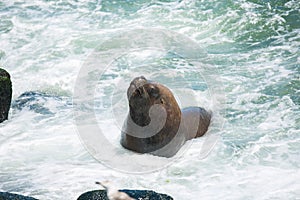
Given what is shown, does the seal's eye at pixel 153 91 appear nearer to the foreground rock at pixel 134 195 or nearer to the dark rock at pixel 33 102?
the foreground rock at pixel 134 195

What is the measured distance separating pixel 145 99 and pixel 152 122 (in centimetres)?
25

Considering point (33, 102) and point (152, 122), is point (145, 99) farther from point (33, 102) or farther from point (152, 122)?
point (33, 102)

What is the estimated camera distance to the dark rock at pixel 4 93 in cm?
722

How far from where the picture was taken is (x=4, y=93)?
7301 mm

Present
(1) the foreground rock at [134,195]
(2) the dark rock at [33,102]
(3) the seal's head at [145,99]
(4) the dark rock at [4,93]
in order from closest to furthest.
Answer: (1) the foreground rock at [134,195] → (3) the seal's head at [145,99] → (4) the dark rock at [4,93] → (2) the dark rock at [33,102]

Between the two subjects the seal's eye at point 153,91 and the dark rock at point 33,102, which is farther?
the dark rock at point 33,102

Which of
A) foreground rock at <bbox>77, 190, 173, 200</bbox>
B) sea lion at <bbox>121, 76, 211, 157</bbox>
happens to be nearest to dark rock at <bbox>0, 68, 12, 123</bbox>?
sea lion at <bbox>121, 76, 211, 157</bbox>

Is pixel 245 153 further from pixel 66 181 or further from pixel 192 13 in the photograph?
pixel 192 13

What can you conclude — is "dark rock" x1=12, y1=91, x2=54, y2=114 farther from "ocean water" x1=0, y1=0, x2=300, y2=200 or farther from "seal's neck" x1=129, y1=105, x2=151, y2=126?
"seal's neck" x1=129, y1=105, x2=151, y2=126

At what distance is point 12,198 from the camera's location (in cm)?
476

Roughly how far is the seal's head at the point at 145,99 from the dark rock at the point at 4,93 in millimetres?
2088

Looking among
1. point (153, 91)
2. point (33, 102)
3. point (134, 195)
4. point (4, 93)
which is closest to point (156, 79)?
point (33, 102)

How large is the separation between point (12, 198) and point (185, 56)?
19.1ft

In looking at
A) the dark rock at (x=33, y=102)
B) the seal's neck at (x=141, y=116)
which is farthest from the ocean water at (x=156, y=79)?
the seal's neck at (x=141, y=116)
